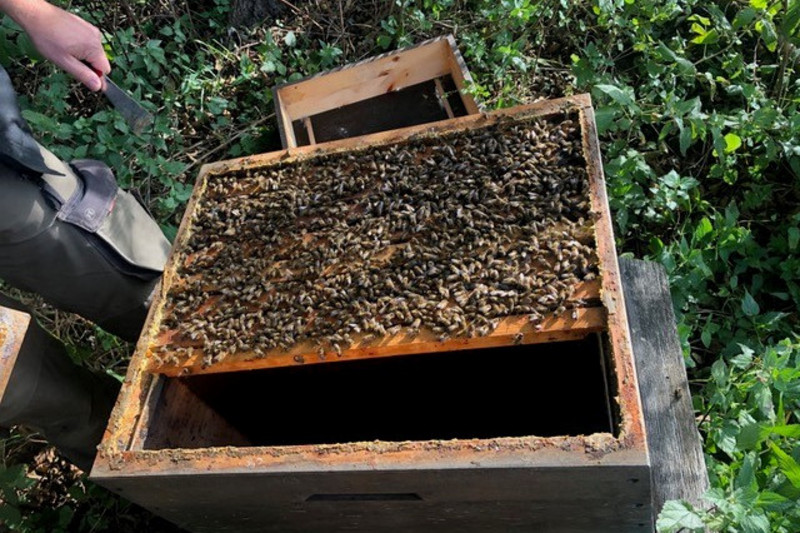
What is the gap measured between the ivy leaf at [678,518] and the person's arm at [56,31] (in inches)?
103

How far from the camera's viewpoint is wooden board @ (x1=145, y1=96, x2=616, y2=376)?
1870mm

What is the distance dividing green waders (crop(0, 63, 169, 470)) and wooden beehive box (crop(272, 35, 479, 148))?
4.25ft

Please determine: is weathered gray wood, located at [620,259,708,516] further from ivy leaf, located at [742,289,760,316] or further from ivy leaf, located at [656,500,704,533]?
ivy leaf, located at [742,289,760,316]

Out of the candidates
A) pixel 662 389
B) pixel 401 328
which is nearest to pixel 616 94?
pixel 662 389

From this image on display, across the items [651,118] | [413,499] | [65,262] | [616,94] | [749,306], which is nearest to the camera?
[413,499]

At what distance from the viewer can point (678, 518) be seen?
1.96 m

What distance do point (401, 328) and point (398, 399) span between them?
3.56ft

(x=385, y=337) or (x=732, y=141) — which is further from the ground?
(x=732, y=141)

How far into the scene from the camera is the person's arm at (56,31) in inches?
99.0

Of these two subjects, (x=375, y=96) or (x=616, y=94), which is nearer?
(x=616, y=94)

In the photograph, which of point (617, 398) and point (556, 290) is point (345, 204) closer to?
Answer: point (556, 290)

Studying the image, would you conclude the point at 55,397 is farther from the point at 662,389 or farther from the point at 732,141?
the point at 732,141

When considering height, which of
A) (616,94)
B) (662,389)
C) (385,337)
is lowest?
(662,389)

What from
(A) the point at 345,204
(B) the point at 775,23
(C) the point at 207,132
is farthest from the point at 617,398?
(C) the point at 207,132
